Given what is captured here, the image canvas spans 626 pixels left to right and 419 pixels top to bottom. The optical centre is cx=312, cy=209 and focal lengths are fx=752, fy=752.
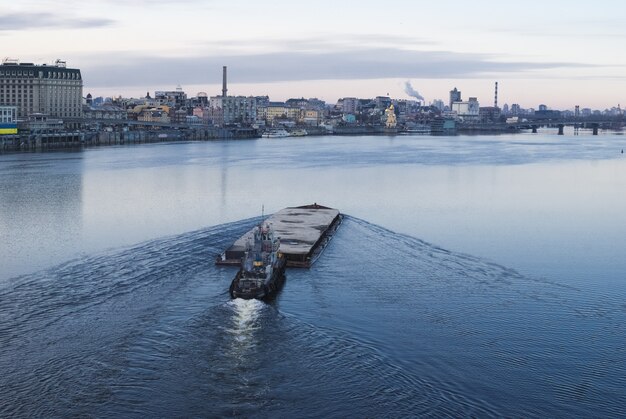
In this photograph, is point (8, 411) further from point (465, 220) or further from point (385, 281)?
point (465, 220)

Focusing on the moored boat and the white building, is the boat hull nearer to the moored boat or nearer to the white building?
the moored boat

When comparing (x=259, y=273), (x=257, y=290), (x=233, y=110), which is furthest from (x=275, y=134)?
(x=257, y=290)

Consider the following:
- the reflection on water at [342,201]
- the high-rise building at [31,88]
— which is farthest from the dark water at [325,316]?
the high-rise building at [31,88]

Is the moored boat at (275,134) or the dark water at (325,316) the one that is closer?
the dark water at (325,316)

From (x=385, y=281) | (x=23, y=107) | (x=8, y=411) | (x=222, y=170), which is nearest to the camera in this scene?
(x=8, y=411)

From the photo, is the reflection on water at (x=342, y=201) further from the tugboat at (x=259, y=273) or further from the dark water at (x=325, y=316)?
the tugboat at (x=259, y=273)

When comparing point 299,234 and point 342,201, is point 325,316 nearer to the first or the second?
point 299,234

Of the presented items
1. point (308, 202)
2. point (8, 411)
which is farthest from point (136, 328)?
point (308, 202)

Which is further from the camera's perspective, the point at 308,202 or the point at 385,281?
the point at 308,202
